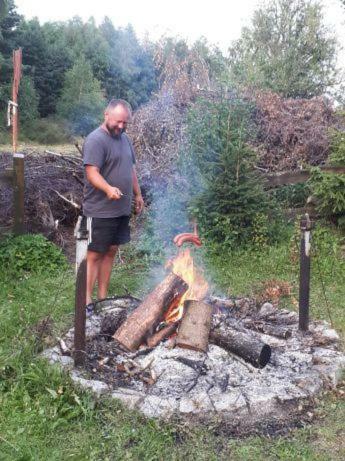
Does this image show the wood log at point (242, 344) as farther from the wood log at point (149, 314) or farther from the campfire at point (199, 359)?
the wood log at point (149, 314)

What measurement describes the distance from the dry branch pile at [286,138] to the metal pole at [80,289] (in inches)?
239

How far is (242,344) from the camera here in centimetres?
365

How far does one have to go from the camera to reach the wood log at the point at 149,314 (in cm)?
375

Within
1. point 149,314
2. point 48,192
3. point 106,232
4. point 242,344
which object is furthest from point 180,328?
point 48,192

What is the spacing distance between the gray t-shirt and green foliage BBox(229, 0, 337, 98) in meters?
10.8

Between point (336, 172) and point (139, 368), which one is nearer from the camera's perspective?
point (139, 368)

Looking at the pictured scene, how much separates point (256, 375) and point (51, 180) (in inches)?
224

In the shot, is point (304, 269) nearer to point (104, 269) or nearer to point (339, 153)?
point (104, 269)

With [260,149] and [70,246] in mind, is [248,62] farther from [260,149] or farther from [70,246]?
[70,246]

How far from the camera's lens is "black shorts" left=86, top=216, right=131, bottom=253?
14.7 ft

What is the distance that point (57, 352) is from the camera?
3.62 m

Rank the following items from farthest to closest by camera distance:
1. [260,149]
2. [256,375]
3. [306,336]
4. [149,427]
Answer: [260,149] → [306,336] → [256,375] → [149,427]

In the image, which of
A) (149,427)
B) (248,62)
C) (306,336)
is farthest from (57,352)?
(248,62)

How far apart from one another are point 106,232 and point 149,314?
1037 mm
